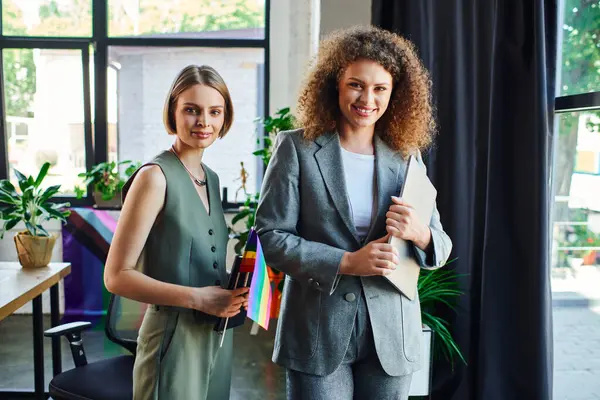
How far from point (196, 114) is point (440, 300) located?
1754 mm

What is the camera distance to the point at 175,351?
4.32 ft

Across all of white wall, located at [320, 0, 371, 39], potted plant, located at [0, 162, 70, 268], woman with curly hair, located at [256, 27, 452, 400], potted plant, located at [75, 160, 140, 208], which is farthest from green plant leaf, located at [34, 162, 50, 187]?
woman with curly hair, located at [256, 27, 452, 400]

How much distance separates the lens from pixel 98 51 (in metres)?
4.61

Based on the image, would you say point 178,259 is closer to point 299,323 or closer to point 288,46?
point 299,323

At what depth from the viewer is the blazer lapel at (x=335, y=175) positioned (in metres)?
1.34

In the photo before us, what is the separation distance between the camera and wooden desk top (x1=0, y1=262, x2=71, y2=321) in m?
2.20

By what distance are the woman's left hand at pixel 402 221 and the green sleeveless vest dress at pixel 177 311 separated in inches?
16.8

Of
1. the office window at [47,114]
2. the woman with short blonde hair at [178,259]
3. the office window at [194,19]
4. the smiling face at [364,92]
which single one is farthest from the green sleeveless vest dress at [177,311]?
the office window at [47,114]

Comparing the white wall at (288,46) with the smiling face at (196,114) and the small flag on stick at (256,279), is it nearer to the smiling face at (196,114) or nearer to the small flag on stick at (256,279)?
the smiling face at (196,114)

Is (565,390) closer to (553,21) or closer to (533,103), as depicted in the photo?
(533,103)

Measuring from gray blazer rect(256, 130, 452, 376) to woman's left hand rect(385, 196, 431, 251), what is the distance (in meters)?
0.06

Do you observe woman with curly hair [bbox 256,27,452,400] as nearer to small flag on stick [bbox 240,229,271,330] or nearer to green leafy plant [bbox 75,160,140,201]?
small flag on stick [bbox 240,229,271,330]

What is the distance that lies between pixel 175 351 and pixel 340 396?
1.25 feet

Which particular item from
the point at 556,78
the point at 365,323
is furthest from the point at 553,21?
the point at 365,323
